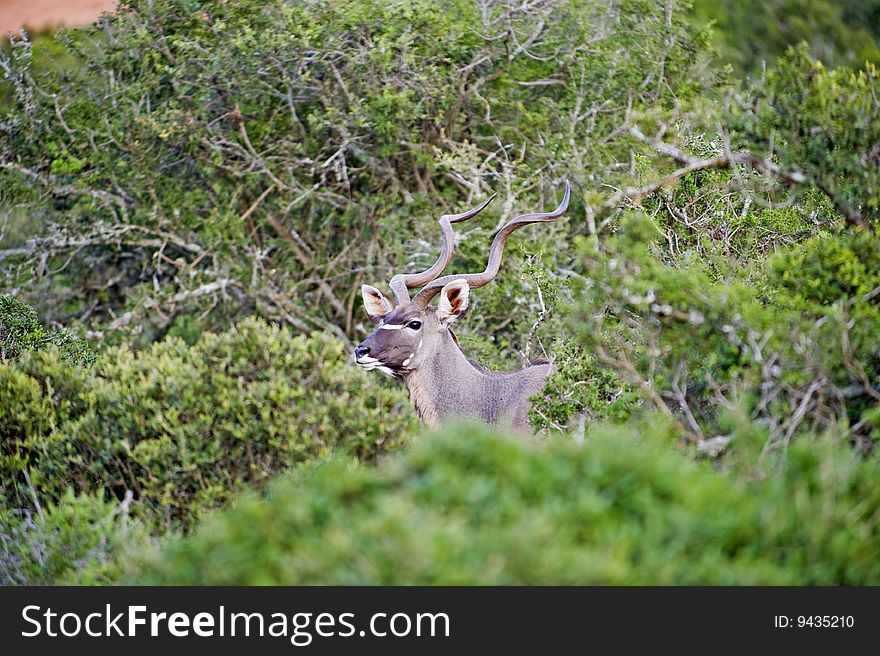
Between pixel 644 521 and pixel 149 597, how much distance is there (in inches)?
76.1

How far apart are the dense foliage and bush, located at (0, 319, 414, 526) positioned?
0.08ft

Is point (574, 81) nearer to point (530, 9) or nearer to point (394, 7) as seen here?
point (530, 9)

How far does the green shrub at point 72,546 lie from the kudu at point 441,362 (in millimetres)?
2242

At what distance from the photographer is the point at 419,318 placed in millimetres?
7730

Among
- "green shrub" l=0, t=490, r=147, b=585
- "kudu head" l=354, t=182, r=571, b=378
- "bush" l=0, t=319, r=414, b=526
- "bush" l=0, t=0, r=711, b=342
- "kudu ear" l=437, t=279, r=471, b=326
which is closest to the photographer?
"green shrub" l=0, t=490, r=147, b=585

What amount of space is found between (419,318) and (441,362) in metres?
0.37

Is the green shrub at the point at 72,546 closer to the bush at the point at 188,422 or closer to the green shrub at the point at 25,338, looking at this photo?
the bush at the point at 188,422

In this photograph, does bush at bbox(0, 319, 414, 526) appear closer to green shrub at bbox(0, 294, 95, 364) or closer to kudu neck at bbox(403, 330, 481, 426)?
kudu neck at bbox(403, 330, 481, 426)

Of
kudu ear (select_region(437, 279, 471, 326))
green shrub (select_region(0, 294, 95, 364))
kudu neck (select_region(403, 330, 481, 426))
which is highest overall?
kudu ear (select_region(437, 279, 471, 326))

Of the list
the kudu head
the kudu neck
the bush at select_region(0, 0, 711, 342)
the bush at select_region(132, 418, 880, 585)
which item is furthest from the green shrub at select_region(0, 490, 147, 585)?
the bush at select_region(0, 0, 711, 342)

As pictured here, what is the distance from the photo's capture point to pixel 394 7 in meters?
10.5

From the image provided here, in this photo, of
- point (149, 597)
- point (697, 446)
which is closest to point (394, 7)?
point (697, 446)

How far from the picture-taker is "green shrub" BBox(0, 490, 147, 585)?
5449 millimetres

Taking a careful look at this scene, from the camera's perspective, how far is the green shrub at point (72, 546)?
545cm
